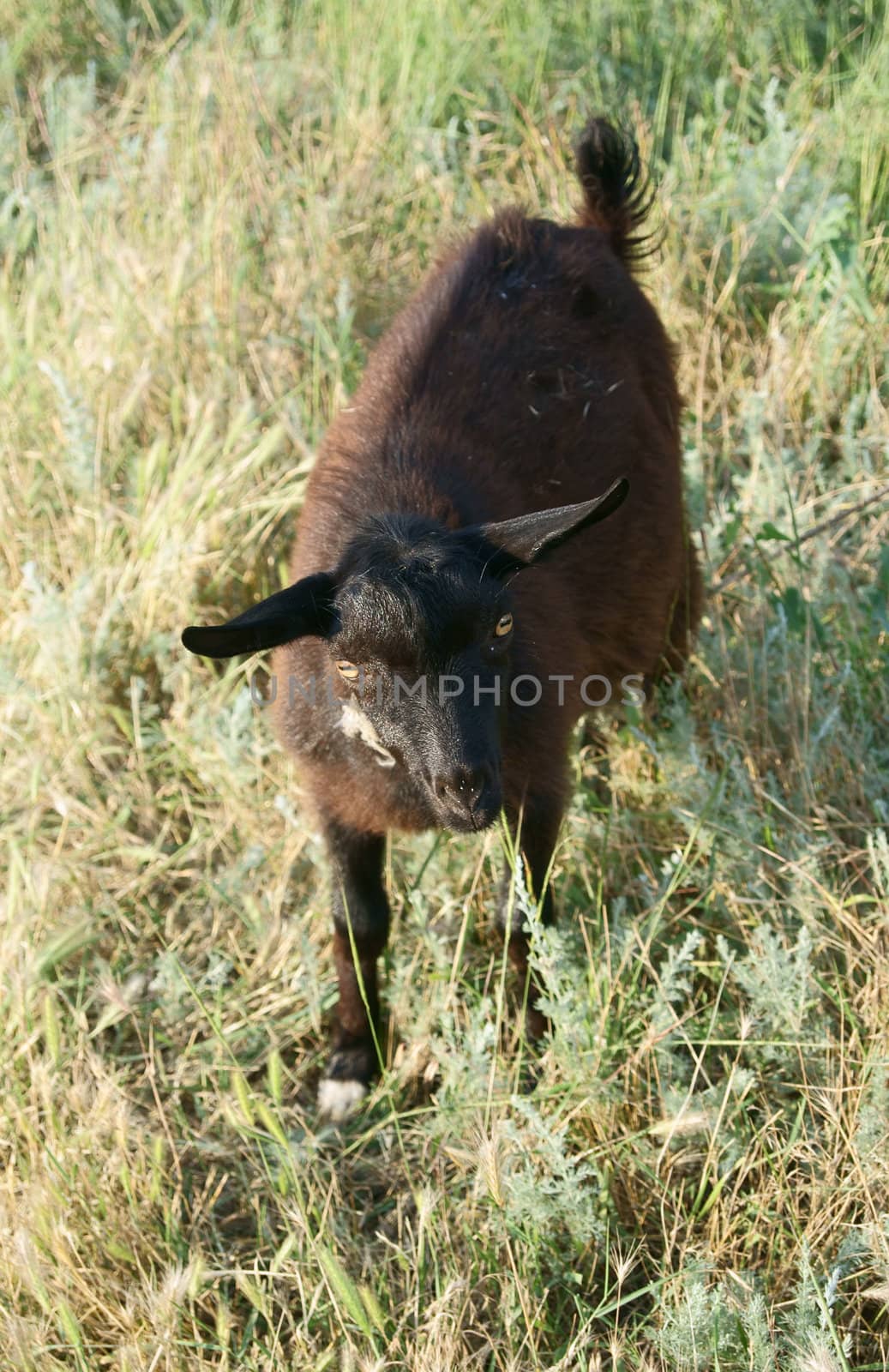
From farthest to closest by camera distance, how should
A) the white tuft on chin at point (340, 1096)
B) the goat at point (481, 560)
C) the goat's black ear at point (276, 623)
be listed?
the white tuft on chin at point (340, 1096) < the goat at point (481, 560) < the goat's black ear at point (276, 623)

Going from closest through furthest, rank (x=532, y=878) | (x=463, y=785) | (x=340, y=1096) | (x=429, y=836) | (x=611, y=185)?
1. (x=463, y=785)
2. (x=532, y=878)
3. (x=340, y=1096)
4. (x=429, y=836)
5. (x=611, y=185)

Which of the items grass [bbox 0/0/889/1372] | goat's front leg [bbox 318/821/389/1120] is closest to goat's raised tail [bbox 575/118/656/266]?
Answer: grass [bbox 0/0/889/1372]

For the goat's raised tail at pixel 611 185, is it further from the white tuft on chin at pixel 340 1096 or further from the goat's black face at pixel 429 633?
the white tuft on chin at pixel 340 1096

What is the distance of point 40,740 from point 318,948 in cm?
127

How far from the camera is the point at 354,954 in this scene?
336 cm

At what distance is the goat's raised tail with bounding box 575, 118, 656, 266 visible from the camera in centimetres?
422

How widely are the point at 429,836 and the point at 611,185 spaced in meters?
2.30

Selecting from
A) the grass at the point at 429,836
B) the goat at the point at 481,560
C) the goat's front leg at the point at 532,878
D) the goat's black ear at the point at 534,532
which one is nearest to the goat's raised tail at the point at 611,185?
the goat at the point at 481,560

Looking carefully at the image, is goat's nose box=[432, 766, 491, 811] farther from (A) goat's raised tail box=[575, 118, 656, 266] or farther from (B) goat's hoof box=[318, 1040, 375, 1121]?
(A) goat's raised tail box=[575, 118, 656, 266]

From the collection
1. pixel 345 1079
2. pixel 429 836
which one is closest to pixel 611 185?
pixel 429 836

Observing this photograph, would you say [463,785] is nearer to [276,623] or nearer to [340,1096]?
[276,623]

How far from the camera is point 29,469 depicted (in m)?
4.99

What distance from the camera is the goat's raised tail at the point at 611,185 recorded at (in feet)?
13.8

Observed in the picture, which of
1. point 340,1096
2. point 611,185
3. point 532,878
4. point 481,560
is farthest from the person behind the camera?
point 611,185
